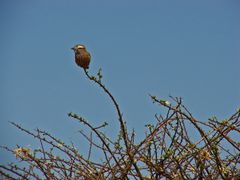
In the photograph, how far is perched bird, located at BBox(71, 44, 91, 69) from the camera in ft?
12.9

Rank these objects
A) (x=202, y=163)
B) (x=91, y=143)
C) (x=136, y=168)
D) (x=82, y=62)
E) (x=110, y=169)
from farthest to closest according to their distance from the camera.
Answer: (x=82, y=62) → (x=91, y=143) → (x=110, y=169) → (x=136, y=168) → (x=202, y=163)

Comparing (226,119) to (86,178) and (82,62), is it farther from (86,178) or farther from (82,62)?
(82,62)

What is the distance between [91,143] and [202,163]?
1.22 metres

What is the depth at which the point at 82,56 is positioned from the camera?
4.03 metres

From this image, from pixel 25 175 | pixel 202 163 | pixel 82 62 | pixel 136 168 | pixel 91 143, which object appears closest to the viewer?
pixel 202 163

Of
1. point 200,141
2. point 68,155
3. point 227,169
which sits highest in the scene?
point 68,155

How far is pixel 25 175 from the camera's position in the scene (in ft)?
10.9

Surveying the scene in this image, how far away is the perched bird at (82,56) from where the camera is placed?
3937 mm

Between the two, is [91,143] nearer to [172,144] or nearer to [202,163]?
[172,144]

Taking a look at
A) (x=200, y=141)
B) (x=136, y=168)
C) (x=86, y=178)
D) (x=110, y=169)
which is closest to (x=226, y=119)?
(x=200, y=141)

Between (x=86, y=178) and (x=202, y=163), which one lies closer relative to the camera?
(x=202, y=163)

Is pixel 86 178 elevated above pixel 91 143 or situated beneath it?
situated beneath

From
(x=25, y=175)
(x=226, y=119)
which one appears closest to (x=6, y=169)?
(x=25, y=175)

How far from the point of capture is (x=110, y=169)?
3.10m
